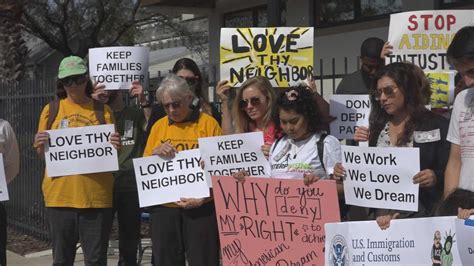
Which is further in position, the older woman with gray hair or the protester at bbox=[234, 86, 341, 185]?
the older woman with gray hair

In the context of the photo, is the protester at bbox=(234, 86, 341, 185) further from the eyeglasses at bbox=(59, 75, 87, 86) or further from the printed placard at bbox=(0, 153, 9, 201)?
the printed placard at bbox=(0, 153, 9, 201)

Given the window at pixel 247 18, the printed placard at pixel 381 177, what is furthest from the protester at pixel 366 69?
the window at pixel 247 18

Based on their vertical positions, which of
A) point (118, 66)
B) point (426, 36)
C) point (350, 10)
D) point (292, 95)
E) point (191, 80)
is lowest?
point (292, 95)

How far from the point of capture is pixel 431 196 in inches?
182

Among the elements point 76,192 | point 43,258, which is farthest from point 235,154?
point 43,258

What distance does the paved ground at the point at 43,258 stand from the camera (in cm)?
905

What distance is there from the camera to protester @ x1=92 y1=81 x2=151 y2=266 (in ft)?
21.4

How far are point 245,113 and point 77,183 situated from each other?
1417mm

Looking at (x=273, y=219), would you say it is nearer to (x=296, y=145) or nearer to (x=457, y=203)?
(x=296, y=145)

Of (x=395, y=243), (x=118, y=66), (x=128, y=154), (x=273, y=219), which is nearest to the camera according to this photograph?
(x=395, y=243)

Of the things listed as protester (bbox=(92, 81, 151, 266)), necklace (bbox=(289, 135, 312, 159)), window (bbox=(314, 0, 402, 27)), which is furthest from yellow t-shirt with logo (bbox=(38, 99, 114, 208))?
window (bbox=(314, 0, 402, 27))

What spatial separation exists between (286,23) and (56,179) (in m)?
9.42

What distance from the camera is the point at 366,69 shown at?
6.07m

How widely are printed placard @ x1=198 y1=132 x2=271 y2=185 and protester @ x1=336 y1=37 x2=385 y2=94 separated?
111cm
